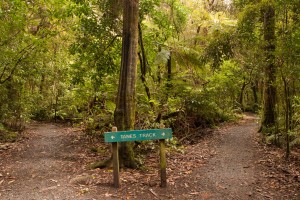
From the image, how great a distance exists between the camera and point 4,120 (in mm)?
11242

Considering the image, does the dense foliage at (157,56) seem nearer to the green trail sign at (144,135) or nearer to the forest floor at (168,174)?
the forest floor at (168,174)

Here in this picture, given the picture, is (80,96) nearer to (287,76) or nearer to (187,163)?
(187,163)

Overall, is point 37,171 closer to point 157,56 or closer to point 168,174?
point 168,174

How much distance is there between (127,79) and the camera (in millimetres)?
6328

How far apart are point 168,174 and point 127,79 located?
242 centimetres

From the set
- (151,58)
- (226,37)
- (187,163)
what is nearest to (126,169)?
(187,163)

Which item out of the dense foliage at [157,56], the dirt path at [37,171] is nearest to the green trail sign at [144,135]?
the dirt path at [37,171]

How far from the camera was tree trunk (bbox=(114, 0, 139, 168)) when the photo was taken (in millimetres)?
6348

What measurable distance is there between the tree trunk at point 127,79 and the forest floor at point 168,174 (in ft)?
1.76

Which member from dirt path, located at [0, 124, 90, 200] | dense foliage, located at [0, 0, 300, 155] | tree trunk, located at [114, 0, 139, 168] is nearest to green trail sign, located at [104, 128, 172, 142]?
tree trunk, located at [114, 0, 139, 168]

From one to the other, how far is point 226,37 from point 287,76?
378 centimetres

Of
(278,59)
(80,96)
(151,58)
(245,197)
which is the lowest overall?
(245,197)

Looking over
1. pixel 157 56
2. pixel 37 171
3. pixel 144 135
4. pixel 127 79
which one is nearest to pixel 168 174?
pixel 144 135

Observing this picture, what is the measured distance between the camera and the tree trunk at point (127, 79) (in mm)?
6348
